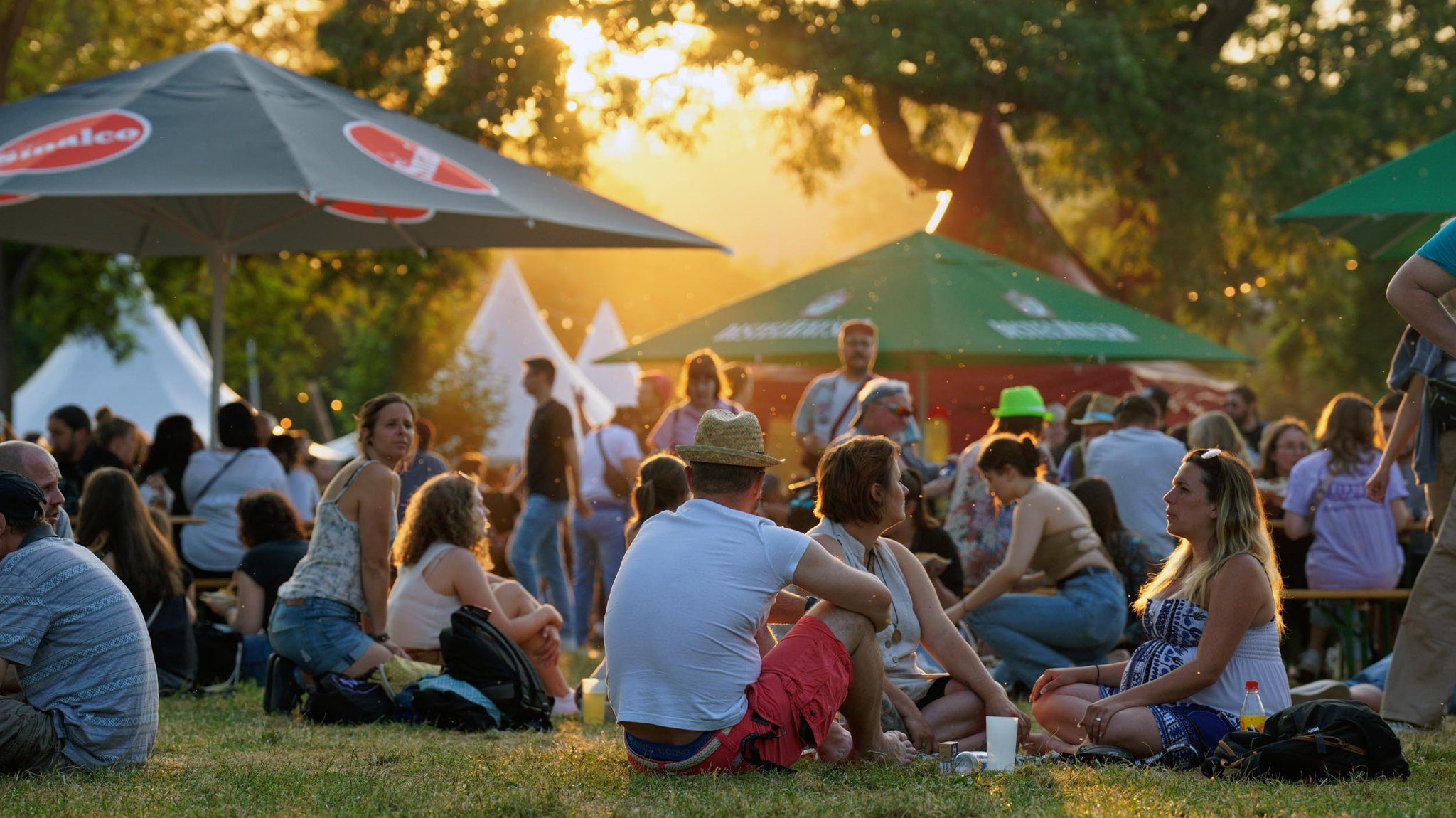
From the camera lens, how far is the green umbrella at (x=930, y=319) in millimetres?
11492

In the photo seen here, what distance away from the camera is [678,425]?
10250 mm

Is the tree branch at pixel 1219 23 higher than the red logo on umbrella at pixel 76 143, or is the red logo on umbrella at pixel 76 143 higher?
the tree branch at pixel 1219 23

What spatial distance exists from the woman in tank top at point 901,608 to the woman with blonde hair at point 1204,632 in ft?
1.41

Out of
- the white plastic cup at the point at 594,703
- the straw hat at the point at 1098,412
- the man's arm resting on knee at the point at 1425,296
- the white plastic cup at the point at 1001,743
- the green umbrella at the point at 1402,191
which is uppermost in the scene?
the green umbrella at the point at 1402,191

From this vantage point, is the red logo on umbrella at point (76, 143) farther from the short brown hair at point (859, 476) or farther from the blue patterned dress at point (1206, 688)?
the blue patterned dress at point (1206, 688)

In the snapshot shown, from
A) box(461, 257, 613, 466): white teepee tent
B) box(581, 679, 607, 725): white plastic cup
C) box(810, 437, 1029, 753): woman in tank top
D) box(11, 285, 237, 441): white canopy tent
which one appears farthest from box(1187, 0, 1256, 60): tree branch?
box(810, 437, 1029, 753): woman in tank top

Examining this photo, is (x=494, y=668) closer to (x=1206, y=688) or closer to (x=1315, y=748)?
(x=1206, y=688)

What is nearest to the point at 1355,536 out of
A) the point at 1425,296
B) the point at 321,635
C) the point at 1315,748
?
the point at 1425,296

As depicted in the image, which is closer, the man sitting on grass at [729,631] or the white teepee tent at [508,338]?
the man sitting on grass at [729,631]

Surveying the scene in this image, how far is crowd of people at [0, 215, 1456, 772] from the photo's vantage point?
5.00 m

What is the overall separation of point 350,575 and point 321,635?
31 centimetres

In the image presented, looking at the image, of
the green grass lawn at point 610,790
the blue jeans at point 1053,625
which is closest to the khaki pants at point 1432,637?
the green grass lawn at point 610,790

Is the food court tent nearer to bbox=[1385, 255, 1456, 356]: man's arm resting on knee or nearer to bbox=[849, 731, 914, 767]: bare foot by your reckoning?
bbox=[1385, 255, 1456, 356]: man's arm resting on knee

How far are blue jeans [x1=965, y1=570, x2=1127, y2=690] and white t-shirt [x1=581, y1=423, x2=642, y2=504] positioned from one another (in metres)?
3.65
